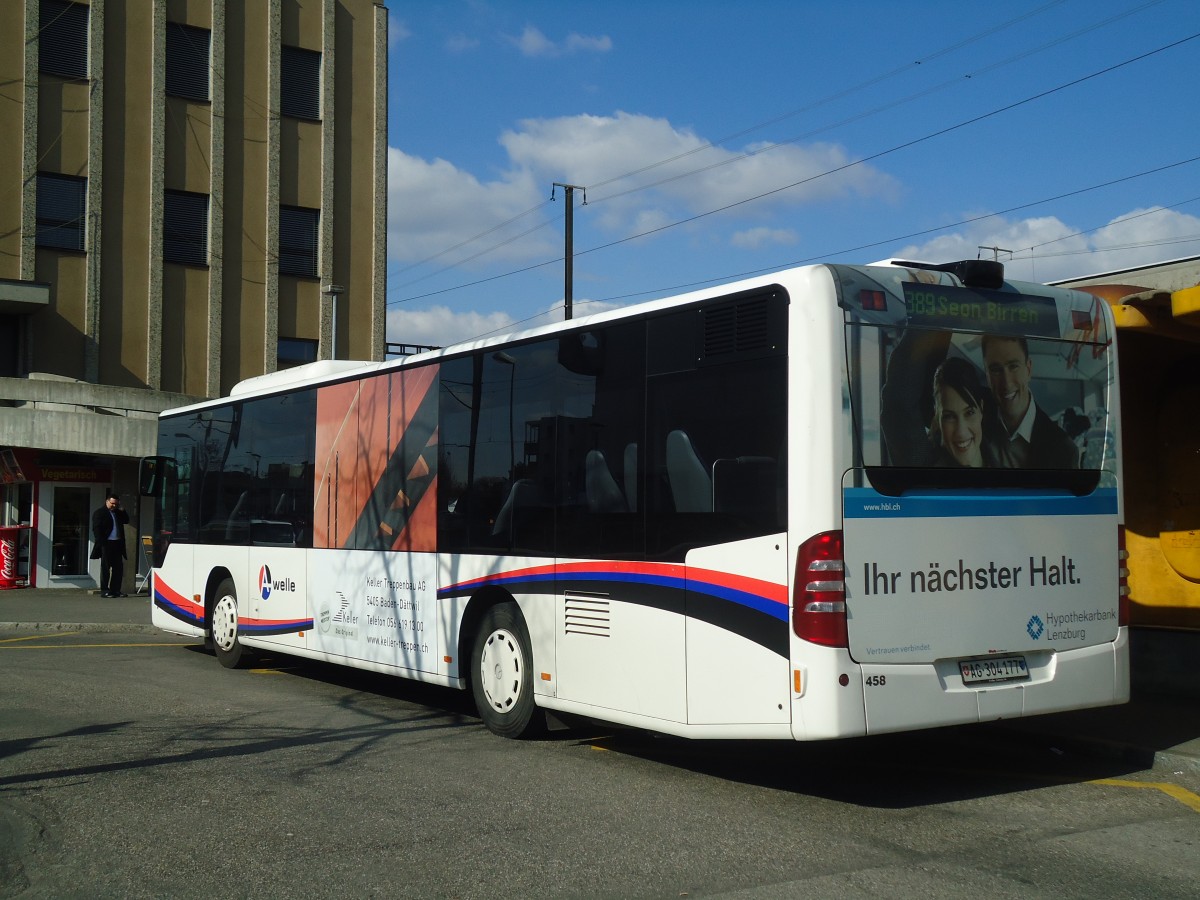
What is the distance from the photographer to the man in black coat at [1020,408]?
7.70 metres

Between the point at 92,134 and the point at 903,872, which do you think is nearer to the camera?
the point at 903,872

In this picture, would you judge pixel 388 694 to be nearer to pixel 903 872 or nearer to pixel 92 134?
pixel 903 872

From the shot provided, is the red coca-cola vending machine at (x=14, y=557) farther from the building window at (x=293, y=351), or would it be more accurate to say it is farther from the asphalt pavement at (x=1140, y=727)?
Answer: the asphalt pavement at (x=1140, y=727)

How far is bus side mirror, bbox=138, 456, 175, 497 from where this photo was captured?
16078 mm

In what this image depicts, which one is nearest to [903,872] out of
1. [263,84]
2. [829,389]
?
[829,389]

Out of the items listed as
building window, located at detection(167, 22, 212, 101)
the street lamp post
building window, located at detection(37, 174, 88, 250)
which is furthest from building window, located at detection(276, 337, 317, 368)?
building window, located at detection(167, 22, 212, 101)

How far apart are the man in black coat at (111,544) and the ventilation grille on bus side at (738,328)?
19.0m

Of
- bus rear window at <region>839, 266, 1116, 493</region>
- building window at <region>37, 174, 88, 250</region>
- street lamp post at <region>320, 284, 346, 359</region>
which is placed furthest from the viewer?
street lamp post at <region>320, 284, 346, 359</region>

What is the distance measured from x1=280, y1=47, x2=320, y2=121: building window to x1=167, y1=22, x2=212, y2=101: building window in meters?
2.13

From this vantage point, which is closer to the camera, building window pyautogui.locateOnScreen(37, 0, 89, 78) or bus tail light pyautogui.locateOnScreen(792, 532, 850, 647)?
→ bus tail light pyautogui.locateOnScreen(792, 532, 850, 647)

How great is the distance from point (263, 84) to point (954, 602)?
3215cm

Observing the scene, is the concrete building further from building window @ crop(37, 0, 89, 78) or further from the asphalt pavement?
the asphalt pavement

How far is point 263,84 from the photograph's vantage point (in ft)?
116

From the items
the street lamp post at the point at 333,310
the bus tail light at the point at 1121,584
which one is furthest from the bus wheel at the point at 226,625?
the street lamp post at the point at 333,310
